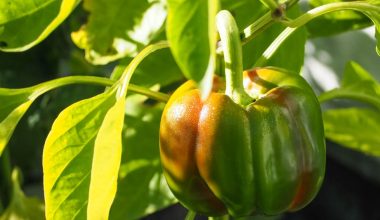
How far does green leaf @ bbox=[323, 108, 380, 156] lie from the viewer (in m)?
1.00

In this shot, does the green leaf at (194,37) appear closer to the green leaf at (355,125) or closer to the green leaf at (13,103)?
the green leaf at (13,103)

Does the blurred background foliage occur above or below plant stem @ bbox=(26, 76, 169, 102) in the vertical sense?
below

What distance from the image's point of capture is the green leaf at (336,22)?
0.92 m

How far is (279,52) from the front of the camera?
84 centimetres

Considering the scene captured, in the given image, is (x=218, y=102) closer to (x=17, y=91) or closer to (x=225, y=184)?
(x=225, y=184)

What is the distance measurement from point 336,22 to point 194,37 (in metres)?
0.47

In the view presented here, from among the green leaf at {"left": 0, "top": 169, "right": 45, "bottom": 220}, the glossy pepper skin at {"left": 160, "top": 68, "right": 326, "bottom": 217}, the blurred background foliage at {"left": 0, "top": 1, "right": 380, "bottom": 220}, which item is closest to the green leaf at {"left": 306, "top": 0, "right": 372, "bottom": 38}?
the blurred background foliage at {"left": 0, "top": 1, "right": 380, "bottom": 220}

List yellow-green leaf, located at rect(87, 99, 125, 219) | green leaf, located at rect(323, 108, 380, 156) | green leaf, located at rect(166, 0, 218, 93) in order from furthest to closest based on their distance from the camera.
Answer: green leaf, located at rect(323, 108, 380, 156), yellow-green leaf, located at rect(87, 99, 125, 219), green leaf, located at rect(166, 0, 218, 93)

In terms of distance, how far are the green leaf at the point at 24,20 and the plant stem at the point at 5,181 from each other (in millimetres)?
465

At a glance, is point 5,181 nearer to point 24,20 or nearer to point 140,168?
point 140,168

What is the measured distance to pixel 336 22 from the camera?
3.07 ft

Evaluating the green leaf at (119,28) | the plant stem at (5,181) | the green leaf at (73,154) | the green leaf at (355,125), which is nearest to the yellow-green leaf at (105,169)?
the green leaf at (73,154)

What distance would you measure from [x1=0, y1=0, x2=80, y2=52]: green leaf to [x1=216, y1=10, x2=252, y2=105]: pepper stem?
0.18 meters

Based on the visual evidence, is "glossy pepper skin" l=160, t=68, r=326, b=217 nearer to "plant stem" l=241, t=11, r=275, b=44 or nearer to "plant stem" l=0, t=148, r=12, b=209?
"plant stem" l=241, t=11, r=275, b=44
